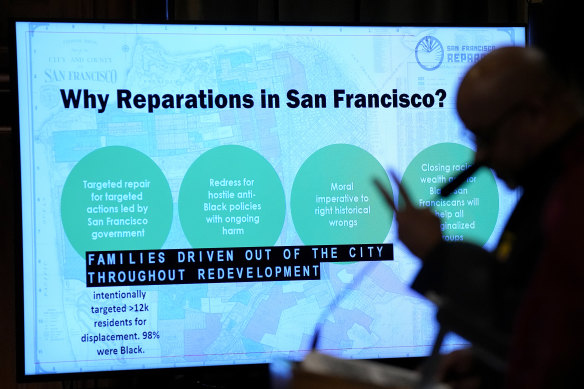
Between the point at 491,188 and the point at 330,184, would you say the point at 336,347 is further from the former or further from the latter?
the point at 491,188

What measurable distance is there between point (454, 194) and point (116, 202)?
1.11m

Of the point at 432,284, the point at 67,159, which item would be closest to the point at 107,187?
the point at 67,159

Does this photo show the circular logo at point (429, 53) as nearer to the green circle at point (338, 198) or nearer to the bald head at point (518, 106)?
the green circle at point (338, 198)

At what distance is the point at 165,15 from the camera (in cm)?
278

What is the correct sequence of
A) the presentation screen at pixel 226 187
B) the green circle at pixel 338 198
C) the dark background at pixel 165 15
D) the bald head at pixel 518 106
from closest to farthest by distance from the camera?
1. the bald head at pixel 518 106
2. the presentation screen at pixel 226 187
3. the green circle at pixel 338 198
4. the dark background at pixel 165 15

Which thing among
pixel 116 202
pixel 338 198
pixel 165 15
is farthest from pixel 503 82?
pixel 165 15

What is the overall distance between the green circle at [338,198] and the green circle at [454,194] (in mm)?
127

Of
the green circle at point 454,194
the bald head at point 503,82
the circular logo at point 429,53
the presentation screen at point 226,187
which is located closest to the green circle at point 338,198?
the presentation screen at point 226,187

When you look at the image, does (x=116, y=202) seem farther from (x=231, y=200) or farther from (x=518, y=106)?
(x=518, y=106)

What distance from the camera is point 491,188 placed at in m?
2.58

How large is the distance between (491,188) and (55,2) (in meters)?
1.65

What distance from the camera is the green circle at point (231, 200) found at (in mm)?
2412

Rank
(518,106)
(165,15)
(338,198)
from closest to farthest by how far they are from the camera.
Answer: (518,106), (338,198), (165,15)

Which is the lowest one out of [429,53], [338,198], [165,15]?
[338,198]
